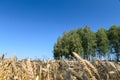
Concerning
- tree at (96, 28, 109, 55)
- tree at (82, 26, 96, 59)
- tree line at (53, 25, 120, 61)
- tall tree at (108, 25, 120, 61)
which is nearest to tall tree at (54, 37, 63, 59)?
tree line at (53, 25, 120, 61)

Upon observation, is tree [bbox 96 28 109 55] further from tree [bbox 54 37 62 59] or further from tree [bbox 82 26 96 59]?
tree [bbox 54 37 62 59]

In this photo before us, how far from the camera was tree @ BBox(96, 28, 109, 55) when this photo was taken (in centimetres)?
6719

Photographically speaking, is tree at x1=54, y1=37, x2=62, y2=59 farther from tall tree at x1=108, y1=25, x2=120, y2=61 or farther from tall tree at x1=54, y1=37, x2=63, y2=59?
tall tree at x1=108, y1=25, x2=120, y2=61

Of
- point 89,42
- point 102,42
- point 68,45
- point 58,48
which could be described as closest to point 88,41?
point 89,42

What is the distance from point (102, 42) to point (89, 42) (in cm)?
325

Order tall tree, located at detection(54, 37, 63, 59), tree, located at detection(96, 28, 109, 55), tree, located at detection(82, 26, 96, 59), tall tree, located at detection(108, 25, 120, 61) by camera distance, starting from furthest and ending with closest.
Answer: tall tree, located at detection(54, 37, 63, 59)
tree, located at detection(82, 26, 96, 59)
tall tree, located at detection(108, 25, 120, 61)
tree, located at detection(96, 28, 109, 55)

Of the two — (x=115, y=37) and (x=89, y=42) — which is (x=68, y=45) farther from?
(x=115, y=37)

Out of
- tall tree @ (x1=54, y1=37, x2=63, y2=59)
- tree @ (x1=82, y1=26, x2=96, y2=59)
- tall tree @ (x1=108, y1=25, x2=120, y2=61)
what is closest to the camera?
tall tree @ (x1=108, y1=25, x2=120, y2=61)

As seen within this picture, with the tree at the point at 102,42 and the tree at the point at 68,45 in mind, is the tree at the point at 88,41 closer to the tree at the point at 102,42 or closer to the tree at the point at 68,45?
the tree at the point at 102,42

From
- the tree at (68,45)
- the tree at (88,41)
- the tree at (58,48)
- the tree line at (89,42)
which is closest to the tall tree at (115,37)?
the tree line at (89,42)

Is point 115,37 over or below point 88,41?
over

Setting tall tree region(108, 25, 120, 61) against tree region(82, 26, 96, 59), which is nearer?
tall tree region(108, 25, 120, 61)

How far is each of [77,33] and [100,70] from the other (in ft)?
227

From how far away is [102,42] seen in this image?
67938 mm
